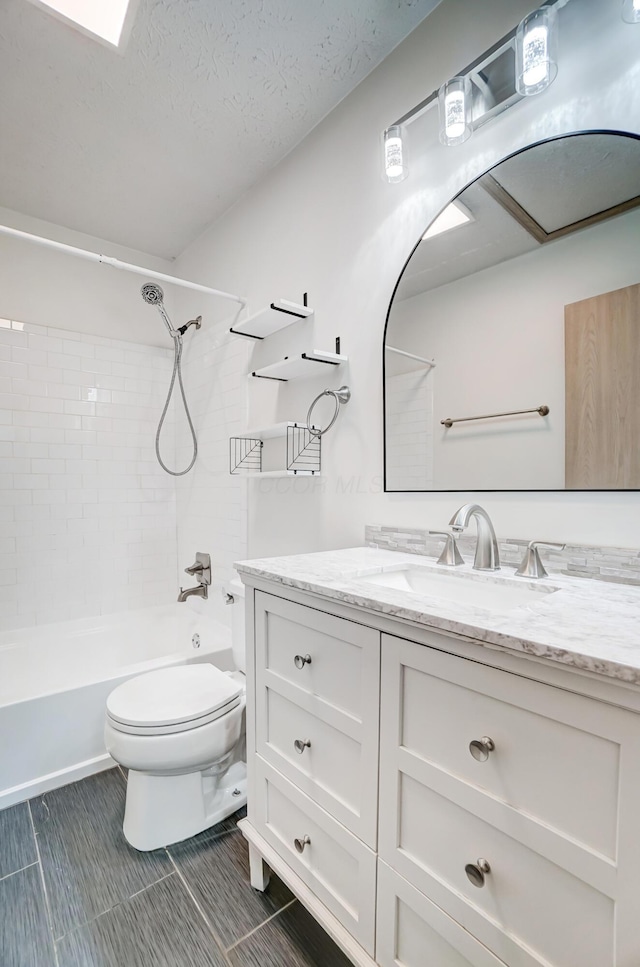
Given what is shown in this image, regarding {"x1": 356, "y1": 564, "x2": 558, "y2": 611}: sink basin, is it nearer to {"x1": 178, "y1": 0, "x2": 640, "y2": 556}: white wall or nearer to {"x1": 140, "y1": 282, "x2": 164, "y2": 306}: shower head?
{"x1": 178, "y1": 0, "x2": 640, "y2": 556}: white wall

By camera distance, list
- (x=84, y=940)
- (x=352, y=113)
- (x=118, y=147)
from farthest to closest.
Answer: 1. (x=118, y=147)
2. (x=352, y=113)
3. (x=84, y=940)

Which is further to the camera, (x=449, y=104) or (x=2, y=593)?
(x=2, y=593)

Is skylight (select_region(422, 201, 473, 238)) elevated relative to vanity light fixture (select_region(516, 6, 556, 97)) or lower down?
lower down

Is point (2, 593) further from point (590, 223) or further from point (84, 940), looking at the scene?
point (590, 223)

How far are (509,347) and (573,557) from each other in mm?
574

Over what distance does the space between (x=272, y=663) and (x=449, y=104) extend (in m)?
1.55

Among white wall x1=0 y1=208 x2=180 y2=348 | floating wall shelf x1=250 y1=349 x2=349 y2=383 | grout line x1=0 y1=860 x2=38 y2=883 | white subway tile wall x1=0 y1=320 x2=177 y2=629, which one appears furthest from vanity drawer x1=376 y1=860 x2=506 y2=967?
white wall x1=0 y1=208 x2=180 y2=348

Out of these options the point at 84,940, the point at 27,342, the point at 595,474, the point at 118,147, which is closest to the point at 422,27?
the point at 118,147

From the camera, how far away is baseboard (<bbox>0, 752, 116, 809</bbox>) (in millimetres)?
1665

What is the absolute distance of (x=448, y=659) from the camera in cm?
74

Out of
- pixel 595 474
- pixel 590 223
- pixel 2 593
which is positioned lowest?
pixel 2 593

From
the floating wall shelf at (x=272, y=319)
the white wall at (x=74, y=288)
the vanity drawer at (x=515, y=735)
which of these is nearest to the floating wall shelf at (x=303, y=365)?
the floating wall shelf at (x=272, y=319)

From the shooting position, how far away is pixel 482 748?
0.68m

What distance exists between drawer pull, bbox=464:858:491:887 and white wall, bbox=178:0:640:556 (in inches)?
27.4
